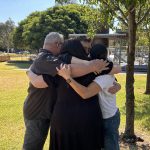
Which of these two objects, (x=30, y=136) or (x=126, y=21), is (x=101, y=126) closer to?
(x=30, y=136)

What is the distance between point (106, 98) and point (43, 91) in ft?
2.63

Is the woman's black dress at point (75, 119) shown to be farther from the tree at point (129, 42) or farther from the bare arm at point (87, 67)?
the tree at point (129, 42)

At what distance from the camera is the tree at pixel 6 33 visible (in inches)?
3573

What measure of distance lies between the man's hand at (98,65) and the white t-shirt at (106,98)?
0.09 metres

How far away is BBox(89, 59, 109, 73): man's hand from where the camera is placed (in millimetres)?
3799

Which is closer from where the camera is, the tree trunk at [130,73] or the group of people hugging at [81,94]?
the group of people hugging at [81,94]

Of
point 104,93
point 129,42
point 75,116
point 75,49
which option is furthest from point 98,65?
point 129,42

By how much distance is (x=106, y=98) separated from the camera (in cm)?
418

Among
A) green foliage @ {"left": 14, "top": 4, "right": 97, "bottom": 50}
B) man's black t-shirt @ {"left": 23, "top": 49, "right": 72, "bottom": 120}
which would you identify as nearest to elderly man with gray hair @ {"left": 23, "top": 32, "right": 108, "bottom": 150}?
man's black t-shirt @ {"left": 23, "top": 49, "right": 72, "bottom": 120}

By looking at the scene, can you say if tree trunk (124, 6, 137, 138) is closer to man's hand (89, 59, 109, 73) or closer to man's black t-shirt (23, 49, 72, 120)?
man's black t-shirt (23, 49, 72, 120)

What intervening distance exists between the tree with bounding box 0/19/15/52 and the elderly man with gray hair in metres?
85.4

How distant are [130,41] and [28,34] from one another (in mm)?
41624

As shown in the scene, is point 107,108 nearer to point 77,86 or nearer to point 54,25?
point 77,86

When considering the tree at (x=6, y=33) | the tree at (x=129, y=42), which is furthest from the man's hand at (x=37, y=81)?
the tree at (x=6, y=33)
